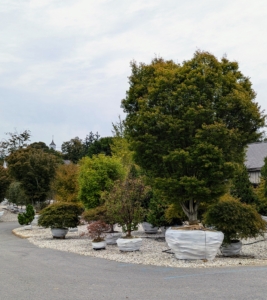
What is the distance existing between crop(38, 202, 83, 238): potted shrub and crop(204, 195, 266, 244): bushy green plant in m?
8.32

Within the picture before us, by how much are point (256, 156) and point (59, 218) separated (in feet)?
69.3

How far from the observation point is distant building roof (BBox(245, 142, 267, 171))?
3259 cm

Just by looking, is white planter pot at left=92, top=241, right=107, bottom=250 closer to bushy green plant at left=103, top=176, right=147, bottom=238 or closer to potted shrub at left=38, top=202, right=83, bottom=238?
bushy green plant at left=103, top=176, right=147, bottom=238

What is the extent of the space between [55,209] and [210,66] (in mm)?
10075

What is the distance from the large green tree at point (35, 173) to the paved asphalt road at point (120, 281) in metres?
19.1

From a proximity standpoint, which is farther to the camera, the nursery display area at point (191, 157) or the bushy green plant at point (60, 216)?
the bushy green plant at point (60, 216)

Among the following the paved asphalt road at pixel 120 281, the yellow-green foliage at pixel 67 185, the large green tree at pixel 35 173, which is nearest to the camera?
the paved asphalt road at pixel 120 281

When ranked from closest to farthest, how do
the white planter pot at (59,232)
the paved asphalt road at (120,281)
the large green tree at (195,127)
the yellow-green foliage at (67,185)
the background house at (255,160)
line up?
1. the paved asphalt road at (120,281)
2. the large green tree at (195,127)
3. the white planter pot at (59,232)
4. the yellow-green foliage at (67,185)
5. the background house at (255,160)

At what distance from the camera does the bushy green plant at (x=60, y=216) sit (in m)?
18.6

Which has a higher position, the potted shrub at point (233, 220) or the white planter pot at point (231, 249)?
the potted shrub at point (233, 220)

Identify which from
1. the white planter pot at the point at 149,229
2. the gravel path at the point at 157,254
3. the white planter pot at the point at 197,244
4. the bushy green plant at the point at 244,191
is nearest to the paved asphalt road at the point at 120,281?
the gravel path at the point at 157,254

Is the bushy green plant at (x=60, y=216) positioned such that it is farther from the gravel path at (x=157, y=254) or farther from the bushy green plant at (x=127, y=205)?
the bushy green plant at (x=127, y=205)

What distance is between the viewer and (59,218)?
1859 cm

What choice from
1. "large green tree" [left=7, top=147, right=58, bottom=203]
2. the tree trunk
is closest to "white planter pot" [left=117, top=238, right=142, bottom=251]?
the tree trunk
